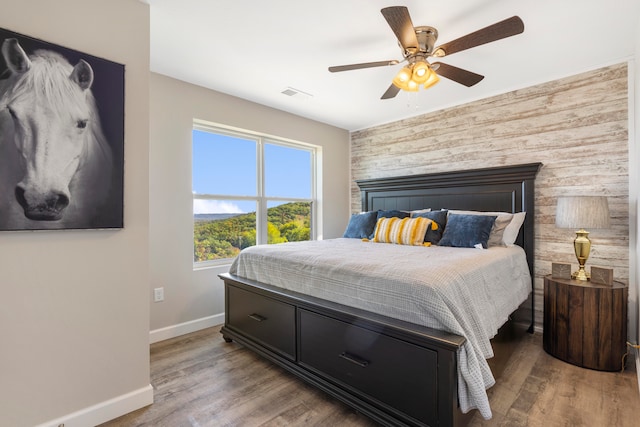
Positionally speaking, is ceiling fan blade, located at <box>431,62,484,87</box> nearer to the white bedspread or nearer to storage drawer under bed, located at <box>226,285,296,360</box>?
the white bedspread

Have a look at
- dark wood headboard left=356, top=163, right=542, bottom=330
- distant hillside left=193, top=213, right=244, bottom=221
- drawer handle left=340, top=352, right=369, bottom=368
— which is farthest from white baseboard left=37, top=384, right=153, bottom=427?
dark wood headboard left=356, top=163, right=542, bottom=330

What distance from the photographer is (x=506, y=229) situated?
2857 millimetres

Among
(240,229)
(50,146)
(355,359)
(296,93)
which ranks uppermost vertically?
(296,93)

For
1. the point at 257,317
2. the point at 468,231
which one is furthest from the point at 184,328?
the point at 468,231

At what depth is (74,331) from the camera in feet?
5.31

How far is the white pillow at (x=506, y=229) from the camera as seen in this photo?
9.29 feet

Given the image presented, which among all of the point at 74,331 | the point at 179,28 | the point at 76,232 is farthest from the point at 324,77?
the point at 74,331

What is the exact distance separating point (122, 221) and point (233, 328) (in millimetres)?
1376

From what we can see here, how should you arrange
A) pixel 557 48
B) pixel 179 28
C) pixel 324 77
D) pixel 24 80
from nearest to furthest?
pixel 24 80 → pixel 179 28 → pixel 557 48 → pixel 324 77

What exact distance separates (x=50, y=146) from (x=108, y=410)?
1.46 metres

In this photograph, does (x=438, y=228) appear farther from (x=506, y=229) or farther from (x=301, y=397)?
(x=301, y=397)

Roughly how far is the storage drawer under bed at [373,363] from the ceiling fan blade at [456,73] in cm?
177

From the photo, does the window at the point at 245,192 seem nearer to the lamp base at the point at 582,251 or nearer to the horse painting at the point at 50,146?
the horse painting at the point at 50,146

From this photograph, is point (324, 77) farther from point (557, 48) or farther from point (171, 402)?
point (171, 402)
